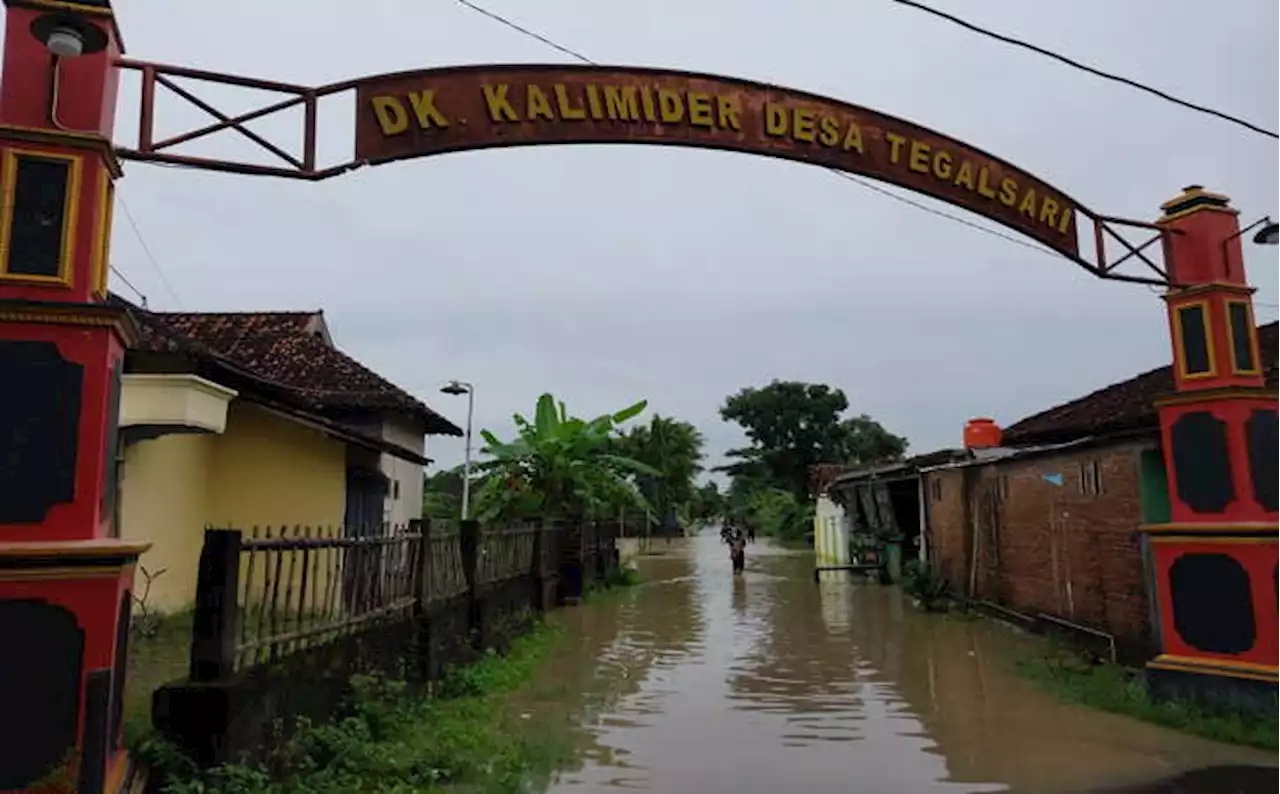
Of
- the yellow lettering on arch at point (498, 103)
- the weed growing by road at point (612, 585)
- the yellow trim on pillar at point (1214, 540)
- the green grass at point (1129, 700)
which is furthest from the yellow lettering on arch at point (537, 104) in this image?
the weed growing by road at point (612, 585)

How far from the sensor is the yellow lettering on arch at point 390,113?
20.3 ft

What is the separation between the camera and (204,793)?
4.53m

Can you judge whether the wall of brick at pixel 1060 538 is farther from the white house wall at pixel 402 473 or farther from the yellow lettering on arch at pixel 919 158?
the white house wall at pixel 402 473

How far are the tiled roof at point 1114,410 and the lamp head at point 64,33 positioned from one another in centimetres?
1034

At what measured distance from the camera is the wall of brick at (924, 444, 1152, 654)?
1069 centimetres

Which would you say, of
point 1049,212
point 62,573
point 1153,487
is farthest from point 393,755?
point 1153,487

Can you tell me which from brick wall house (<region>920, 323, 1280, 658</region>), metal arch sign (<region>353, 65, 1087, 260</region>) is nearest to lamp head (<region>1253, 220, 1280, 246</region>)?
metal arch sign (<region>353, 65, 1087, 260</region>)

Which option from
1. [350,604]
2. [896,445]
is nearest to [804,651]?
[350,604]

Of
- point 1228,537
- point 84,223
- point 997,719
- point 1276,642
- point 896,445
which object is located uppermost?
point 896,445

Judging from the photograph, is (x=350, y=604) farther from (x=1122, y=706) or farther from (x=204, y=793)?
(x=1122, y=706)

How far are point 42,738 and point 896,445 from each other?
6032 centimetres

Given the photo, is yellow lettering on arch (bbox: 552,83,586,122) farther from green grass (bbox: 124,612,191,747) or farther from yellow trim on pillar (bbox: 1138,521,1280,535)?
yellow trim on pillar (bbox: 1138,521,1280,535)

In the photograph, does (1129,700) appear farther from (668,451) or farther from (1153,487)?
(668,451)

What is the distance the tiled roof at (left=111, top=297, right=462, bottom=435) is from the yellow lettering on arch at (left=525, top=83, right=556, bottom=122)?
1047 centimetres
